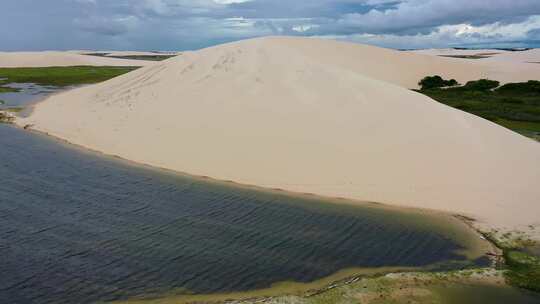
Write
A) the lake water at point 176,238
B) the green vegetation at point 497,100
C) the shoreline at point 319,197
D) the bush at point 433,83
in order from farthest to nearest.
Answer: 1. the bush at point 433,83
2. the green vegetation at point 497,100
3. the shoreline at point 319,197
4. the lake water at point 176,238

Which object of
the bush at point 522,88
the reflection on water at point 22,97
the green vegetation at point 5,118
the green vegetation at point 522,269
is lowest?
the green vegetation at point 522,269

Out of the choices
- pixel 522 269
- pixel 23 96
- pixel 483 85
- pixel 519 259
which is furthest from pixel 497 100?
pixel 23 96

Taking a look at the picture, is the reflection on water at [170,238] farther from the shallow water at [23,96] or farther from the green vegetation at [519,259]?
the shallow water at [23,96]

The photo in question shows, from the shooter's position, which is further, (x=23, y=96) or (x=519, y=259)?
(x=23, y=96)

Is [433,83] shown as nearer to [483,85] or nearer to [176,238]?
[483,85]

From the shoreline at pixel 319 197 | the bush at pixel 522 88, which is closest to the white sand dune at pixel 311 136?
the shoreline at pixel 319 197

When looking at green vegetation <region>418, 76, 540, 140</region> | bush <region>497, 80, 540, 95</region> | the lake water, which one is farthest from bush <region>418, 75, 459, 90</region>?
the lake water
